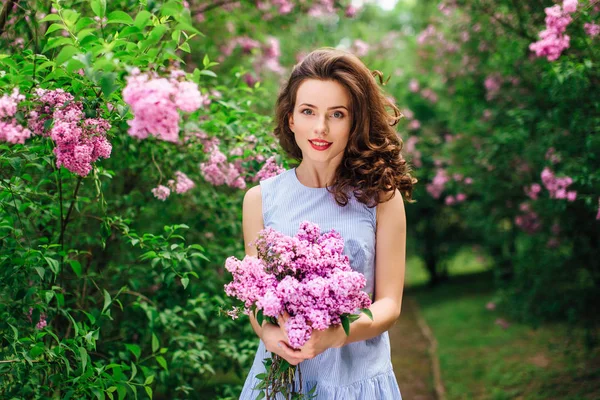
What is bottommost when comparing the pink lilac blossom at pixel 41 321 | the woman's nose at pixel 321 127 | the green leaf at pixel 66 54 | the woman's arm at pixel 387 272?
the pink lilac blossom at pixel 41 321

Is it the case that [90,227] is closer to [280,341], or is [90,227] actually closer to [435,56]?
[280,341]

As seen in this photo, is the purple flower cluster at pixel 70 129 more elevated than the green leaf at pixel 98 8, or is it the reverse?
the green leaf at pixel 98 8

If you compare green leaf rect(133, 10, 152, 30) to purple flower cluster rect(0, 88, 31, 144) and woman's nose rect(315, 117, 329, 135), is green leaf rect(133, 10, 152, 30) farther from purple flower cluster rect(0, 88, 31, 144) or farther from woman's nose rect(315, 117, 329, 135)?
woman's nose rect(315, 117, 329, 135)

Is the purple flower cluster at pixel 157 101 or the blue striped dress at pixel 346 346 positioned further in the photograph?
A: the blue striped dress at pixel 346 346

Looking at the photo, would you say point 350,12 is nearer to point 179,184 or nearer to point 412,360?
point 179,184

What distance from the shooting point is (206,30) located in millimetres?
4941

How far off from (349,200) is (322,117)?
304 millimetres

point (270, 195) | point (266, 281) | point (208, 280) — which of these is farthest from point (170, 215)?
point (266, 281)

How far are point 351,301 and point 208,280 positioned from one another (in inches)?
75.0

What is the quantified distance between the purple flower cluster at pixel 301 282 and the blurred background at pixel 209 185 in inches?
17.0

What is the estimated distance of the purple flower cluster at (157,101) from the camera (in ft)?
4.29

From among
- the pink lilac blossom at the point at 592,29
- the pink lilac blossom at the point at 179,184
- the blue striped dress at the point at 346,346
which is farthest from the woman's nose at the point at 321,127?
the pink lilac blossom at the point at 592,29

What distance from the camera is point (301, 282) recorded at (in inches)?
62.7

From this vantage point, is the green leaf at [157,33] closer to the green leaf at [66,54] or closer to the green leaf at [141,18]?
the green leaf at [141,18]
